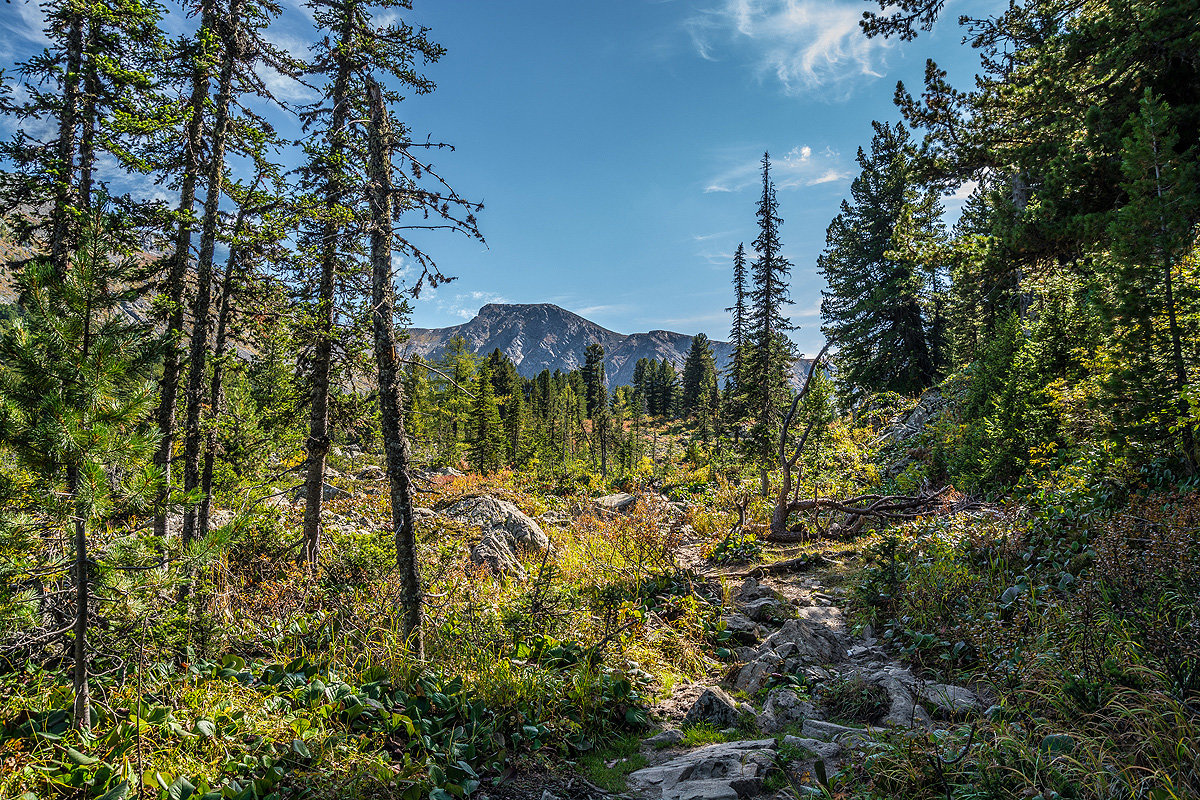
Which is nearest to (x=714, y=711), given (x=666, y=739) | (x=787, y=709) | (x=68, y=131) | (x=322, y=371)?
(x=666, y=739)

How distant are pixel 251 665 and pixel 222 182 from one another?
8342mm

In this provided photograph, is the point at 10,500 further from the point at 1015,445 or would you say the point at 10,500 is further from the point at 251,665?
the point at 1015,445

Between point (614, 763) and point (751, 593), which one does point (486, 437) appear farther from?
point (614, 763)

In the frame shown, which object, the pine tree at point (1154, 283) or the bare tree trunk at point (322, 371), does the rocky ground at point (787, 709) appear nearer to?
the pine tree at point (1154, 283)

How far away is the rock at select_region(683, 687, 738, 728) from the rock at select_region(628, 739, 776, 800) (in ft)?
2.19

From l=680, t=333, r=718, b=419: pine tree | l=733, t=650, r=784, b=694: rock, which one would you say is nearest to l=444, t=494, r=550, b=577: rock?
l=733, t=650, r=784, b=694: rock

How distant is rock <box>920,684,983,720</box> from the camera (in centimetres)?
369

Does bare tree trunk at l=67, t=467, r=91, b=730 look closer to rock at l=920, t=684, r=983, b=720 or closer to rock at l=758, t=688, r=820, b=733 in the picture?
rock at l=758, t=688, r=820, b=733

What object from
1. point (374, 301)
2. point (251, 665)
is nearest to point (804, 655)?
point (251, 665)

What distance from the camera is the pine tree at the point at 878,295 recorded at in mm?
21250

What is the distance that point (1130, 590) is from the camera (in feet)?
13.1

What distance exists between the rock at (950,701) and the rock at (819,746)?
0.83 metres

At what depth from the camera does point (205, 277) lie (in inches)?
342

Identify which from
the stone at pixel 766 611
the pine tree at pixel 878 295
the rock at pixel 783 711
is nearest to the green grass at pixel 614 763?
the rock at pixel 783 711
